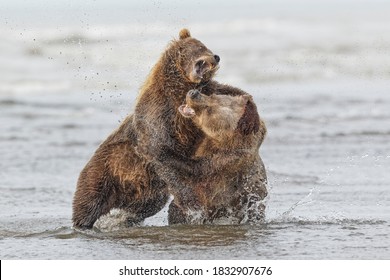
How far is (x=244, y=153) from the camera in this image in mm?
8930

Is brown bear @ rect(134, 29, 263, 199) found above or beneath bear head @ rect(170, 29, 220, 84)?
beneath

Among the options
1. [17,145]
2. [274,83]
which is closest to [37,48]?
[274,83]

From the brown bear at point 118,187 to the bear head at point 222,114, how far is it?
84 centimetres

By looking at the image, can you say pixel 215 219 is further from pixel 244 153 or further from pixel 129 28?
pixel 129 28

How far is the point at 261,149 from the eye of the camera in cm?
1445

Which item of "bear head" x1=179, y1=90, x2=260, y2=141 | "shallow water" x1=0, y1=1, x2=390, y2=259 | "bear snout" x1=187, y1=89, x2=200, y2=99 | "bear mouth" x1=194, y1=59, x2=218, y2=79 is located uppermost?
"bear mouth" x1=194, y1=59, x2=218, y2=79

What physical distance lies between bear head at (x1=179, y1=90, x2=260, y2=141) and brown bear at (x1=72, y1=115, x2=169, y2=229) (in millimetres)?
844

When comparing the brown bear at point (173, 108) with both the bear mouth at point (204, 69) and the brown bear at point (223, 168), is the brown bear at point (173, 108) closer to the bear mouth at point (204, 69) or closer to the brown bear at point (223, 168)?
the bear mouth at point (204, 69)

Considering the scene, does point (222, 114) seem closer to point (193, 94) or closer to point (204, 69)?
point (193, 94)

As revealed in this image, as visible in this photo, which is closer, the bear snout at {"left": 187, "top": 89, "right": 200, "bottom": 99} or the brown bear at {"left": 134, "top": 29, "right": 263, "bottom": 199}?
the bear snout at {"left": 187, "top": 89, "right": 200, "bottom": 99}

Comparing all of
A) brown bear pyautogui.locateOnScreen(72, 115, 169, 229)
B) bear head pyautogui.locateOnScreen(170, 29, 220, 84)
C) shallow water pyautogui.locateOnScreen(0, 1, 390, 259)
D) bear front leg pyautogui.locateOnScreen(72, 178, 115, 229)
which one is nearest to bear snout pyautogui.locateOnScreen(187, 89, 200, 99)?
bear head pyautogui.locateOnScreen(170, 29, 220, 84)

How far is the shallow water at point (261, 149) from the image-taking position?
852cm

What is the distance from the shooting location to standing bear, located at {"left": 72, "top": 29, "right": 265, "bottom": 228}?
9102 mm

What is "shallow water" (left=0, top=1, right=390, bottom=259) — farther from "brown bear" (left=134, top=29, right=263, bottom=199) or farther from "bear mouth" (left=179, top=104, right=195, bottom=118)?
"bear mouth" (left=179, top=104, right=195, bottom=118)
